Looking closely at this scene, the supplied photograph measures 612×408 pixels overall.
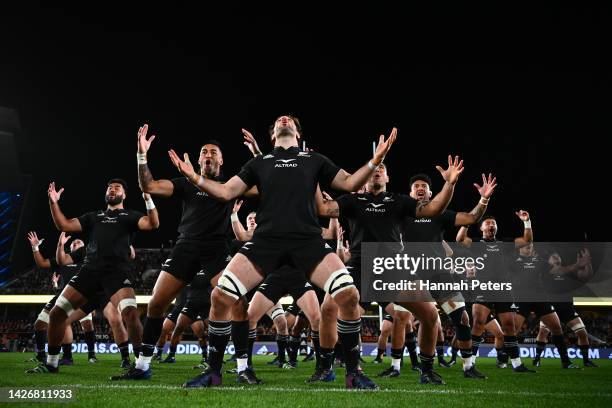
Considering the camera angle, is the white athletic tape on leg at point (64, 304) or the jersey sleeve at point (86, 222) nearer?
the white athletic tape on leg at point (64, 304)

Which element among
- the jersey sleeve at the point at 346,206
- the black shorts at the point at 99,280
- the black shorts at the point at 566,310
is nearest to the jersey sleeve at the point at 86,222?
the black shorts at the point at 99,280

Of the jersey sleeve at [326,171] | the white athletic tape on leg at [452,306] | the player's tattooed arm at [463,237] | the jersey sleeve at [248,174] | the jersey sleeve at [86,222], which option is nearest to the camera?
the jersey sleeve at [326,171]

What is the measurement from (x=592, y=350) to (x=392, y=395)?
21.6 metres

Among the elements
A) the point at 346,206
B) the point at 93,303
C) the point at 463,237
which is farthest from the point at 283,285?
the point at 93,303

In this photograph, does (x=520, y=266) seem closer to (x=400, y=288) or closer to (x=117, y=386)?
(x=400, y=288)

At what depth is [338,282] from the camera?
6.03 metres

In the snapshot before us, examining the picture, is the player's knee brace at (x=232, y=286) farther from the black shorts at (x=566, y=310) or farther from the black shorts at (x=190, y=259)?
the black shorts at (x=566, y=310)

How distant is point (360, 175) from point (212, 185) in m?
1.66

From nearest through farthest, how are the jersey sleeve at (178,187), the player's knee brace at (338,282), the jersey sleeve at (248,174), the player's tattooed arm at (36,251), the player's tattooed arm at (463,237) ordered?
1. the player's knee brace at (338,282)
2. the jersey sleeve at (248,174)
3. the jersey sleeve at (178,187)
4. the player's tattooed arm at (463,237)
5. the player's tattooed arm at (36,251)

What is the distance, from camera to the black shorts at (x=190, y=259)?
792 cm

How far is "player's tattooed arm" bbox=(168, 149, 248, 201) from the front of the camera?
625cm

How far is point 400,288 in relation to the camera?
8.55 m

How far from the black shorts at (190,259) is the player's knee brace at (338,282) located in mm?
2649

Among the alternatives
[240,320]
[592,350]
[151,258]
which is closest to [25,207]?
[151,258]
